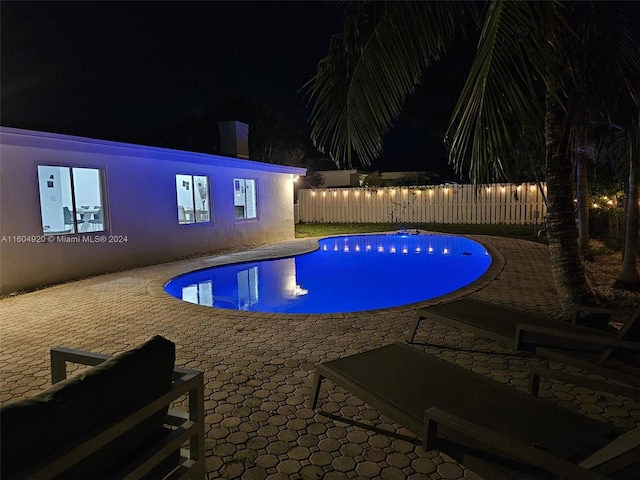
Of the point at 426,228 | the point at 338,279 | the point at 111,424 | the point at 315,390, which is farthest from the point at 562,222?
the point at 426,228

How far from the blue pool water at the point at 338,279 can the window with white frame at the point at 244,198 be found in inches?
109

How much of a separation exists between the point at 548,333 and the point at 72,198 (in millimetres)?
8965

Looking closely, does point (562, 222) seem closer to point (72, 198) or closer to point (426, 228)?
point (72, 198)

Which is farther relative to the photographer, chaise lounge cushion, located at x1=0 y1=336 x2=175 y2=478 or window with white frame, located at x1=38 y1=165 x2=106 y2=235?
window with white frame, located at x1=38 y1=165 x2=106 y2=235

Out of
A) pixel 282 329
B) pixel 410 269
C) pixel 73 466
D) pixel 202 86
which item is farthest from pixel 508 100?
pixel 202 86

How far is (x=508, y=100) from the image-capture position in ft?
8.00

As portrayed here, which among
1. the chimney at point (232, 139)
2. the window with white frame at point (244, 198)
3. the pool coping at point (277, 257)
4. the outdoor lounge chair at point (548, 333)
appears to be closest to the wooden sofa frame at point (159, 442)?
the outdoor lounge chair at point (548, 333)

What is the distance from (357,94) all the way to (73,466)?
3046mm

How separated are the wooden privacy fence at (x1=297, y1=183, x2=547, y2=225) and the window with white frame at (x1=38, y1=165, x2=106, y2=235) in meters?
13.4

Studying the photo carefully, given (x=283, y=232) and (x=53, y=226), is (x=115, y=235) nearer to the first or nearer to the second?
(x=53, y=226)

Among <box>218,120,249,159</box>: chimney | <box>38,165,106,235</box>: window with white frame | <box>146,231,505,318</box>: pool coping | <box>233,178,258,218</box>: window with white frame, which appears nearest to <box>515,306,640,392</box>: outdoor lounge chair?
<box>146,231,505,318</box>: pool coping

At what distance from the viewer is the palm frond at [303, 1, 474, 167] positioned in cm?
302

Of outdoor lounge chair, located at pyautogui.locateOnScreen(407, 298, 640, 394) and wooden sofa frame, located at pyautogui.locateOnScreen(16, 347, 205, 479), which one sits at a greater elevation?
wooden sofa frame, located at pyautogui.locateOnScreen(16, 347, 205, 479)

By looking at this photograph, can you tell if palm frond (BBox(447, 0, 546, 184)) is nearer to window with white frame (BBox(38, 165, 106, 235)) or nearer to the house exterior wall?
the house exterior wall
